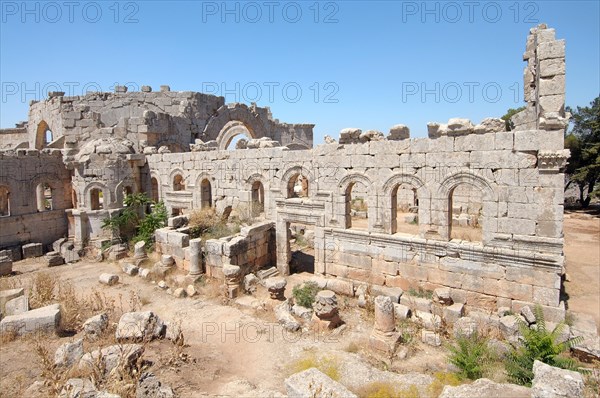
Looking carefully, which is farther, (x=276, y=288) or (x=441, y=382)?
(x=276, y=288)

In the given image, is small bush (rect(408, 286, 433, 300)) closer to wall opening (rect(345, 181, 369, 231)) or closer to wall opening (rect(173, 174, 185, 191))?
wall opening (rect(345, 181, 369, 231))

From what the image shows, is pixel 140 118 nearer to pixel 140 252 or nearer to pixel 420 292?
pixel 140 252

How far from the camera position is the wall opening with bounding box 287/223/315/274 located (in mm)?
11675

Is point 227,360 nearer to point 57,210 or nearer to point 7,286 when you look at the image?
point 7,286

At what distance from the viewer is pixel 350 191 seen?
33.1 ft

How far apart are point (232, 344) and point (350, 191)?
17.1ft

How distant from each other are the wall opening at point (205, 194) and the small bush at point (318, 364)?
30.1 feet

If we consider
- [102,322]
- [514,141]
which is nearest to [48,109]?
[102,322]

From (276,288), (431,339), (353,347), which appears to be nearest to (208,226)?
(276,288)

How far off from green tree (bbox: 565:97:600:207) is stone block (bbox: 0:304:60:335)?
25.0 metres

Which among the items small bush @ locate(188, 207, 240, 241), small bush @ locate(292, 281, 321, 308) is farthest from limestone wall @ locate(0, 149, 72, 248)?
small bush @ locate(292, 281, 321, 308)

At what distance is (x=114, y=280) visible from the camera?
Result: 32.9 feet

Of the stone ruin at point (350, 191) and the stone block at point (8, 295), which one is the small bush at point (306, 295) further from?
the stone block at point (8, 295)

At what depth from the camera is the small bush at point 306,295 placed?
842 centimetres
